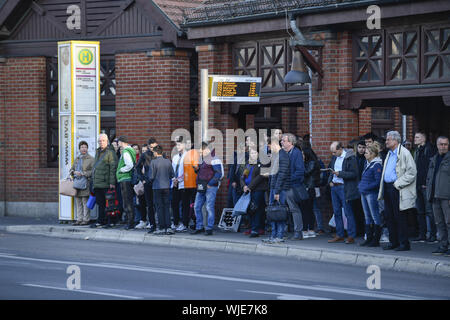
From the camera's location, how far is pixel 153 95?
67.5ft

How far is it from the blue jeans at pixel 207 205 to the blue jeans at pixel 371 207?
3.16m

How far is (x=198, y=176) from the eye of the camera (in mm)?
16938

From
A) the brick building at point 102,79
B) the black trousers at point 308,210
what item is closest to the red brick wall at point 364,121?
the brick building at point 102,79

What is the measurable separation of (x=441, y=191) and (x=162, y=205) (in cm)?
557

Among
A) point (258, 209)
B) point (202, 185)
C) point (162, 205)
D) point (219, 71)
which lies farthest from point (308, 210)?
point (219, 71)

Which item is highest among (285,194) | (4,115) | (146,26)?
(146,26)

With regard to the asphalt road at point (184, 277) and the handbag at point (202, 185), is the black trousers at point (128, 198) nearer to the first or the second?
the handbag at point (202, 185)

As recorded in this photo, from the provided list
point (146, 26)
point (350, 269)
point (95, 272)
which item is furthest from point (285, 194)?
point (146, 26)

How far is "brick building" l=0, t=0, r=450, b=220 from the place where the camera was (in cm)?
1617

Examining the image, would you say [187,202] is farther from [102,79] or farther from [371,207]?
[102,79]

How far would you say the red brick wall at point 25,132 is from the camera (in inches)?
870

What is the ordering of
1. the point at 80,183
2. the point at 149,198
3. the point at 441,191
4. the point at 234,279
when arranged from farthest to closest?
the point at 80,183
the point at 149,198
the point at 441,191
the point at 234,279

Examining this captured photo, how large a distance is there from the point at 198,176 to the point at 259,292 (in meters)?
6.62
